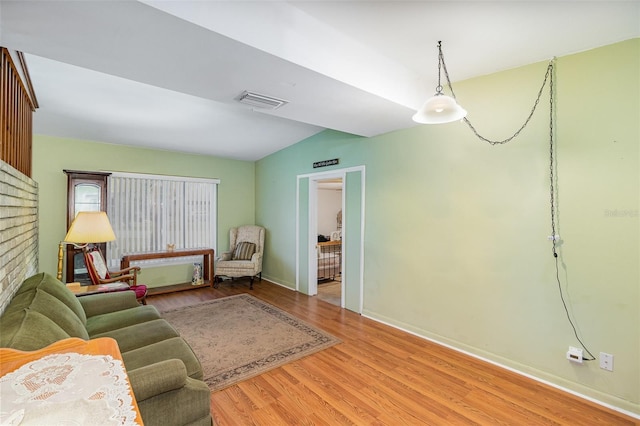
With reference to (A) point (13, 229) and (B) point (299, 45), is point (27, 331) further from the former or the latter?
(B) point (299, 45)

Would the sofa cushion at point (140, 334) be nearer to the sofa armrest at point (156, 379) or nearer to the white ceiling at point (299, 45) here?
the sofa armrest at point (156, 379)

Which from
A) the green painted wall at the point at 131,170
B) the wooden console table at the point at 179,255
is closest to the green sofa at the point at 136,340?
the wooden console table at the point at 179,255

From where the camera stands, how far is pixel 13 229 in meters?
1.80

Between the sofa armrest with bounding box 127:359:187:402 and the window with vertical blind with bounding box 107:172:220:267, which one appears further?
the window with vertical blind with bounding box 107:172:220:267

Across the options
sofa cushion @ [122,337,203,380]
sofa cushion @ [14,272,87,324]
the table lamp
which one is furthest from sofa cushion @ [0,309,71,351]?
the table lamp

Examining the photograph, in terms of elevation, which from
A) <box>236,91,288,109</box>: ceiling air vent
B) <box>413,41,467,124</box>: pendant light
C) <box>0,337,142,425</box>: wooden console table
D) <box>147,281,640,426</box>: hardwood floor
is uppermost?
<box>236,91,288,109</box>: ceiling air vent

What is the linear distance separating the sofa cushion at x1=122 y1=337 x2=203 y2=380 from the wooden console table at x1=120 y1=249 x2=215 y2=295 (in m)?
3.17

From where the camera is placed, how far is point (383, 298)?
3.70 meters

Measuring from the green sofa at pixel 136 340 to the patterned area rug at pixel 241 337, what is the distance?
0.61m

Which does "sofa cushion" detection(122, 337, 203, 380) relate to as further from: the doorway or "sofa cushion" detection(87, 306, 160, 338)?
the doorway

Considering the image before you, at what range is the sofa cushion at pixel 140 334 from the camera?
210 cm

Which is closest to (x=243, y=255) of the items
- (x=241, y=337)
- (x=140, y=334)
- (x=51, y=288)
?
(x=241, y=337)

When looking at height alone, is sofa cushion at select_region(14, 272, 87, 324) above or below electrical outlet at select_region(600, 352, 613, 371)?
above

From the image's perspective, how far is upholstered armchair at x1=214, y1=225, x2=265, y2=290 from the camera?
5242 millimetres
